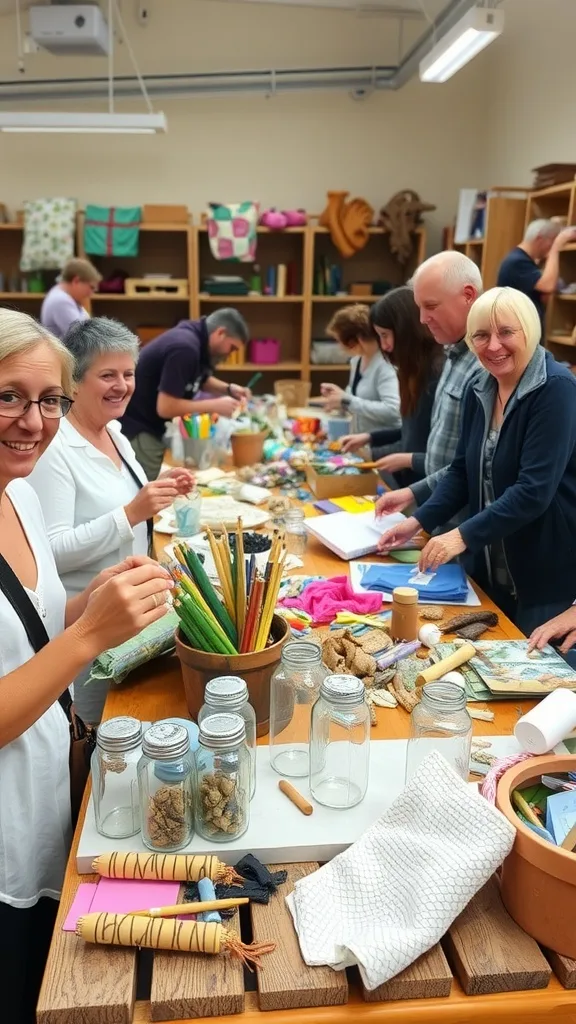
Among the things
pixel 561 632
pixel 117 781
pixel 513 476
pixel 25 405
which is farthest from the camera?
pixel 513 476

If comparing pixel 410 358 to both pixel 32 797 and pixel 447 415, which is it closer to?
pixel 447 415

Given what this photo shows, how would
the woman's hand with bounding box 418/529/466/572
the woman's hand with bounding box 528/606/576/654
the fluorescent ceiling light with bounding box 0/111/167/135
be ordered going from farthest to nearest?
the fluorescent ceiling light with bounding box 0/111/167/135 → the woman's hand with bounding box 418/529/466/572 → the woman's hand with bounding box 528/606/576/654

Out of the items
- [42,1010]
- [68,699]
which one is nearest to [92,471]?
[68,699]

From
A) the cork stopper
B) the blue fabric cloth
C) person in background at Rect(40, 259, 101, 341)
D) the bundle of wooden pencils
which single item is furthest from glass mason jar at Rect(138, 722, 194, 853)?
person in background at Rect(40, 259, 101, 341)

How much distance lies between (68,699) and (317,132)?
629 cm

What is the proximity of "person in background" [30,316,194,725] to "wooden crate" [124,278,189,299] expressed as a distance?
422 cm

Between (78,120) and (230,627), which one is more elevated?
(78,120)

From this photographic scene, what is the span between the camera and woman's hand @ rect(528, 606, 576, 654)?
1547mm

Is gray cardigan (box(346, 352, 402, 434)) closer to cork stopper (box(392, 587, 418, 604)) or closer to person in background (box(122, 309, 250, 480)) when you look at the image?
person in background (box(122, 309, 250, 480))

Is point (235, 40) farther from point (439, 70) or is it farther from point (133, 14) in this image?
point (439, 70)

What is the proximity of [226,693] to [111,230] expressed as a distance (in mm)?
5683

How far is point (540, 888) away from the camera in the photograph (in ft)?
2.89

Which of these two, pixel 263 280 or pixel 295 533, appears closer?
pixel 295 533

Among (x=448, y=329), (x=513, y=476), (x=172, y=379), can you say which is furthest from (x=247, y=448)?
(x=513, y=476)
